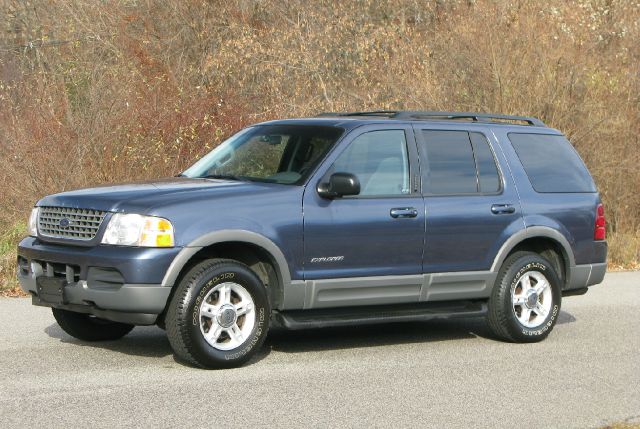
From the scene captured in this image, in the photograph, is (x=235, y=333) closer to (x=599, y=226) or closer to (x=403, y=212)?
(x=403, y=212)

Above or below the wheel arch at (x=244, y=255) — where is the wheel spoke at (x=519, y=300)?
below

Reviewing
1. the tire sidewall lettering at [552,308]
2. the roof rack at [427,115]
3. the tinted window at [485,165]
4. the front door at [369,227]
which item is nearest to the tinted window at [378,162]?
the front door at [369,227]

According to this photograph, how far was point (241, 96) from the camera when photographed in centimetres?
2098

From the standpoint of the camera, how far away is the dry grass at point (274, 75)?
17141 millimetres

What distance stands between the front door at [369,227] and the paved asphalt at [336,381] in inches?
20.2

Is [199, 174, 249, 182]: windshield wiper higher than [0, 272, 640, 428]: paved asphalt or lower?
higher

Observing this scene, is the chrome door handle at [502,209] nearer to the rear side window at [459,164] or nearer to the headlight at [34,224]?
the rear side window at [459,164]

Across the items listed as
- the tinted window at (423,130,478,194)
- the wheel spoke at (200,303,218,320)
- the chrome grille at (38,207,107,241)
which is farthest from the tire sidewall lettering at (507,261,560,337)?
the chrome grille at (38,207,107,241)

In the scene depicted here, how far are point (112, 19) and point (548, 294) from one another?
48.9ft

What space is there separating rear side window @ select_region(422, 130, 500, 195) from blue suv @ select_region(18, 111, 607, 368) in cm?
1

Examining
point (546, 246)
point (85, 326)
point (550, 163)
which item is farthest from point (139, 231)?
point (550, 163)

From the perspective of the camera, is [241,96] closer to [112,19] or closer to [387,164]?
[112,19]

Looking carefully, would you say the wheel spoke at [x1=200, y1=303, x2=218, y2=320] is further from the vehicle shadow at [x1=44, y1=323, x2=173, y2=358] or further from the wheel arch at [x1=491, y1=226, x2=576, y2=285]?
the wheel arch at [x1=491, y1=226, x2=576, y2=285]

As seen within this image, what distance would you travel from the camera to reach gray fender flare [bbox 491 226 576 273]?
33.5ft
